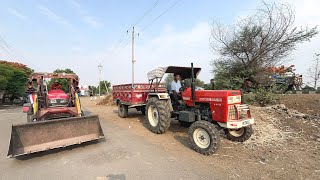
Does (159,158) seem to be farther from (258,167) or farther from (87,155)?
(258,167)

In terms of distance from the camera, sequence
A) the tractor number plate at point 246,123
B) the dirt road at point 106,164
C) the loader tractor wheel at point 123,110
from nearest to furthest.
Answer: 1. the dirt road at point 106,164
2. the tractor number plate at point 246,123
3. the loader tractor wheel at point 123,110

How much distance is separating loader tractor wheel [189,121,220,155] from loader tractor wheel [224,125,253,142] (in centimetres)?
126

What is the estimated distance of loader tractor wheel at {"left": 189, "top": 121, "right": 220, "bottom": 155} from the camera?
4.55 metres

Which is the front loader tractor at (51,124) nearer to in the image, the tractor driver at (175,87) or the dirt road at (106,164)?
the dirt road at (106,164)

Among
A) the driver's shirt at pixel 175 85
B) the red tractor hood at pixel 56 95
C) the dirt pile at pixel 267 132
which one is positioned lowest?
the dirt pile at pixel 267 132

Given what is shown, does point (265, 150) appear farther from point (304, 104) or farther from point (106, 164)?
point (304, 104)

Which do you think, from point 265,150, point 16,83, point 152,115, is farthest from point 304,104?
point 16,83

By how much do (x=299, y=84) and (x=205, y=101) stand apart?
47.8 feet

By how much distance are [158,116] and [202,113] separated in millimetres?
1439

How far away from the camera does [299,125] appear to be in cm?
674

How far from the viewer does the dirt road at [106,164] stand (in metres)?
3.75

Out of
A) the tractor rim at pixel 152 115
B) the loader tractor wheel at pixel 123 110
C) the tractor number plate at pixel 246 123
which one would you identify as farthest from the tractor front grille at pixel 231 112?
the loader tractor wheel at pixel 123 110

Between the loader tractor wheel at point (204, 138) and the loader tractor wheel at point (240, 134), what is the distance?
4.14 ft

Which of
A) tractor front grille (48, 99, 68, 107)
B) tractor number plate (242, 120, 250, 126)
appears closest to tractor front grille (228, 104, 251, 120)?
tractor number plate (242, 120, 250, 126)
